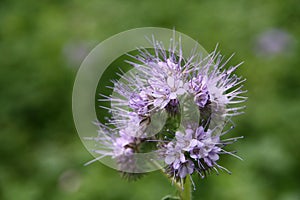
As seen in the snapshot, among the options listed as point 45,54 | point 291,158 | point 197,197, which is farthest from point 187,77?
point 45,54

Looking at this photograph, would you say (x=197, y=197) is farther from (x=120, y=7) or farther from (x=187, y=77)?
(x=120, y=7)

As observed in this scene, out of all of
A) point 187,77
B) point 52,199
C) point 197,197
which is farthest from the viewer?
point 52,199

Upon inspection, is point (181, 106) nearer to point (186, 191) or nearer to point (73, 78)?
point (186, 191)

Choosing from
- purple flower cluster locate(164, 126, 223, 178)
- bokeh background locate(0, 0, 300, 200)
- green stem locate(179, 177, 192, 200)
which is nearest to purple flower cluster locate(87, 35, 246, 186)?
purple flower cluster locate(164, 126, 223, 178)

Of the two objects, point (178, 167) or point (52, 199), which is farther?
point (52, 199)

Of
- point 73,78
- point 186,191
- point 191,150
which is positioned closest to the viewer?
point 191,150

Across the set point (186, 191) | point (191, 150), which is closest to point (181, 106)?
point (191, 150)

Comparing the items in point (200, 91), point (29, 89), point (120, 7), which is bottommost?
point (200, 91)

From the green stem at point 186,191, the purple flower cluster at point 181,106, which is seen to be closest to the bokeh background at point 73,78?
the green stem at point 186,191

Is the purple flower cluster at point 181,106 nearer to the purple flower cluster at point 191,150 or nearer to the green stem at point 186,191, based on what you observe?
the purple flower cluster at point 191,150
